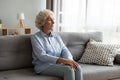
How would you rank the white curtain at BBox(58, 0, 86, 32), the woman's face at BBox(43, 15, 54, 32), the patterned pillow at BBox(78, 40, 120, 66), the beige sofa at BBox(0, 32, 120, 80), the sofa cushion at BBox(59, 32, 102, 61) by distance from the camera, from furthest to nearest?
the white curtain at BBox(58, 0, 86, 32) < the sofa cushion at BBox(59, 32, 102, 61) < the patterned pillow at BBox(78, 40, 120, 66) < the woman's face at BBox(43, 15, 54, 32) < the beige sofa at BBox(0, 32, 120, 80)

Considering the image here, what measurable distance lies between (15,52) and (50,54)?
400 mm

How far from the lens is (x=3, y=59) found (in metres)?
2.38

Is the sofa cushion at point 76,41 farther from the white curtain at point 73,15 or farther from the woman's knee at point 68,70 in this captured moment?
the white curtain at point 73,15

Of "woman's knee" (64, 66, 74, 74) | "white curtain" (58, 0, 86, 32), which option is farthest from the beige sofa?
"white curtain" (58, 0, 86, 32)

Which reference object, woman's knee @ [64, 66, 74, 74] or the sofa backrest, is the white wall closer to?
the sofa backrest

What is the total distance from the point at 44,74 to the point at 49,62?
14 centimetres

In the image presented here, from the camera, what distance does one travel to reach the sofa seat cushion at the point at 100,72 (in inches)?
94.4

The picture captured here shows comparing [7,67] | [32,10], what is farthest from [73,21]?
[7,67]

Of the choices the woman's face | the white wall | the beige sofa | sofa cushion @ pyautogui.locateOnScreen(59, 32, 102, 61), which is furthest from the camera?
the white wall

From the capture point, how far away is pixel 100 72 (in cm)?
248

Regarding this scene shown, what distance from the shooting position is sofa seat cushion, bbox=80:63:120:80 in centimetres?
240

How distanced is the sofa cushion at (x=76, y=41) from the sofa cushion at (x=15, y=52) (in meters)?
0.53

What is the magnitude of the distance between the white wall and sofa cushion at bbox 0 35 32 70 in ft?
10.1

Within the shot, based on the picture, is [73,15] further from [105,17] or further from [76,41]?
[76,41]
